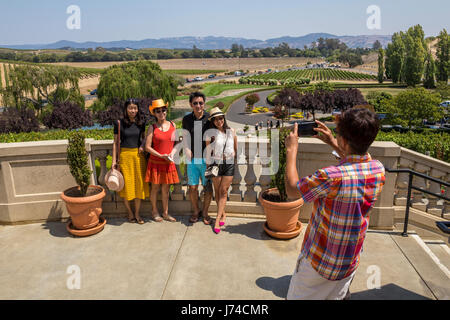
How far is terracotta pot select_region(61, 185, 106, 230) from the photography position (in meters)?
5.19

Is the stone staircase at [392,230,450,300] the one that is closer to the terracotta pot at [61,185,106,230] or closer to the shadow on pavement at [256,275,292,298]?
the shadow on pavement at [256,275,292,298]

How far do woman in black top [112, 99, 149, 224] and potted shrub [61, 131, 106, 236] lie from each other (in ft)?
1.43

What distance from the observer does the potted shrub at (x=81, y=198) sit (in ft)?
17.0

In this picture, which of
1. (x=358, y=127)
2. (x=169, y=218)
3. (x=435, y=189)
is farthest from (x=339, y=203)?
(x=435, y=189)

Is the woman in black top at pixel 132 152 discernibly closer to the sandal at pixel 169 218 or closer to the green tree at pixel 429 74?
the sandal at pixel 169 218

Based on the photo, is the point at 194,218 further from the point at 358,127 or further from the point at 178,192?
the point at 358,127

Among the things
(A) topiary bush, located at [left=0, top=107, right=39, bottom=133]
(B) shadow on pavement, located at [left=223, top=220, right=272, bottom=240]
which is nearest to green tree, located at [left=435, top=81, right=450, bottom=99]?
(A) topiary bush, located at [left=0, top=107, right=39, bottom=133]

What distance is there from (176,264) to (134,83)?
1610 inches

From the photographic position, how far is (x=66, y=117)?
1406 inches

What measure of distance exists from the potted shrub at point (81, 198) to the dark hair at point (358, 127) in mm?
4082

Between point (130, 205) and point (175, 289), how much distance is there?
2.30 m

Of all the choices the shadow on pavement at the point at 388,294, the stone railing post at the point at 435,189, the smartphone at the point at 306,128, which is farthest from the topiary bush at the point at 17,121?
the smartphone at the point at 306,128
